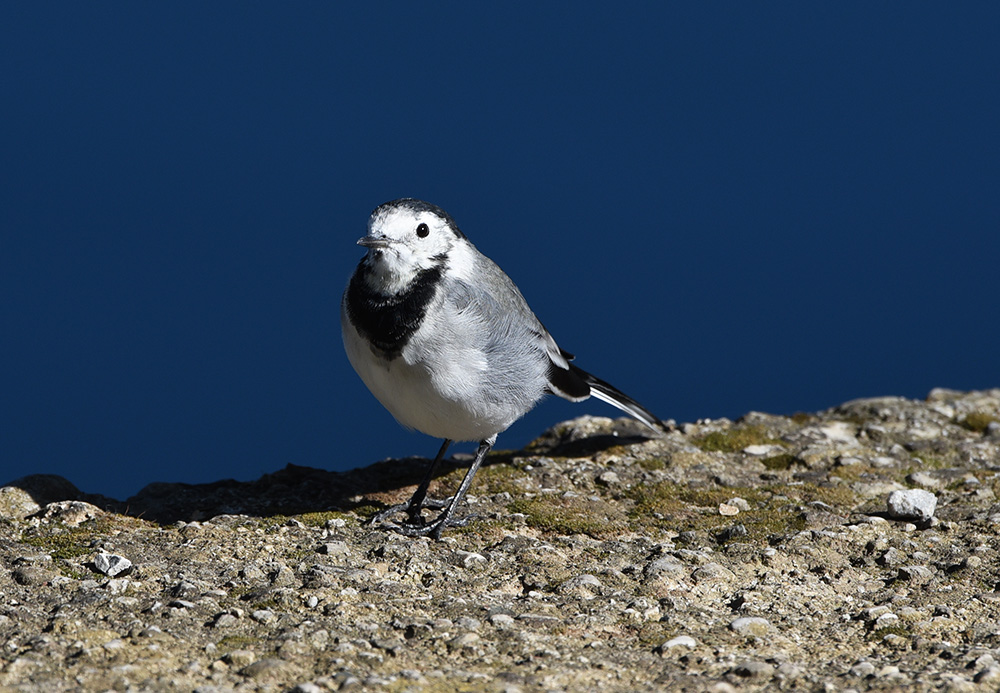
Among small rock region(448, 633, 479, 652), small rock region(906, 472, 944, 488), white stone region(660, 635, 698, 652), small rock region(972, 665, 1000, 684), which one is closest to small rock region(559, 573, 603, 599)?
white stone region(660, 635, 698, 652)

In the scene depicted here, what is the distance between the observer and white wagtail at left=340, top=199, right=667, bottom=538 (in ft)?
18.4

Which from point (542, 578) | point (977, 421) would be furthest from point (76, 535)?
point (977, 421)

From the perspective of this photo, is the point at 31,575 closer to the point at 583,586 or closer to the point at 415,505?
the point at 415,505

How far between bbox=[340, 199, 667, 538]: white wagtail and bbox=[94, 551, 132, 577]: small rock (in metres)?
1.51

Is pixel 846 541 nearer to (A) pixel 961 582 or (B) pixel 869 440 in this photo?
(A) pixel 961 582

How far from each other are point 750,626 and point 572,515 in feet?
6.14

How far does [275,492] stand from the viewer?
6.68 metres

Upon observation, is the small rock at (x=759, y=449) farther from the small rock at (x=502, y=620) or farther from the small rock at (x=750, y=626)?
the small rock at (x=502, y=620)

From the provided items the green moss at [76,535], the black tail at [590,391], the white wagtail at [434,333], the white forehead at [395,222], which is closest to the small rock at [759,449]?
the black tail at [590,391]

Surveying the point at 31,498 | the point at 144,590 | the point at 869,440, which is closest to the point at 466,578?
the point at 144,590

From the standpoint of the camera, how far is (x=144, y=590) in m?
4.79

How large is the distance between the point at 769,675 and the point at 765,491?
300cm

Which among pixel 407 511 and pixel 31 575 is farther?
pixel 407 511

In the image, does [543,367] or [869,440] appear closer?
[543,367]
